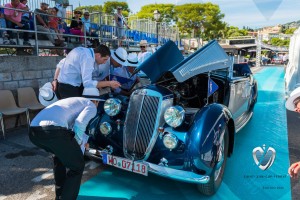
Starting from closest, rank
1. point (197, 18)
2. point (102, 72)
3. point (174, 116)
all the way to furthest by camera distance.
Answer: point (174, 116) < point (102, 72) < point (197, 18)

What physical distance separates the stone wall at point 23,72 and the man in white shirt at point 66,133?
12.2 feet

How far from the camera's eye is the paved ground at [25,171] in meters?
3.16

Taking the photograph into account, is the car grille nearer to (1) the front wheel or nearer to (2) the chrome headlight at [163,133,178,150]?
(2) the chrome headlight at [163,133,178,150]

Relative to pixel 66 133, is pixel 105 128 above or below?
below

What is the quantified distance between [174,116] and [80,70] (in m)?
1.68

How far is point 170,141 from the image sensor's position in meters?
2.94

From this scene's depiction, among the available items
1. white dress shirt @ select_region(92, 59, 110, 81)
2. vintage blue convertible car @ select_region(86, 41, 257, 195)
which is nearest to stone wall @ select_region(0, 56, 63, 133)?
white dress shirt @ select_region(92, 59, 110, 81)

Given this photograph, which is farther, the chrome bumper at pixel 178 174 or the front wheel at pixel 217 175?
the front wheel at pixel 217 175

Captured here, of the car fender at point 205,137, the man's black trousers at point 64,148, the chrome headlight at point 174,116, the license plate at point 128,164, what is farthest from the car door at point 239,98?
the man's black trousers at point 64,148

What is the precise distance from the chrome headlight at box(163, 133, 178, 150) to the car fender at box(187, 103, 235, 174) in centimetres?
15

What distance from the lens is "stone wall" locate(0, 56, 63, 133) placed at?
566 centimetres

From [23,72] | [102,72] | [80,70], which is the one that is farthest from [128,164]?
[23,72]

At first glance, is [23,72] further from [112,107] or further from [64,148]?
[64,148]

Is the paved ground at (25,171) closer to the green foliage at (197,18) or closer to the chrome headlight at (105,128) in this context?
the chrome headlight at (105,128)
